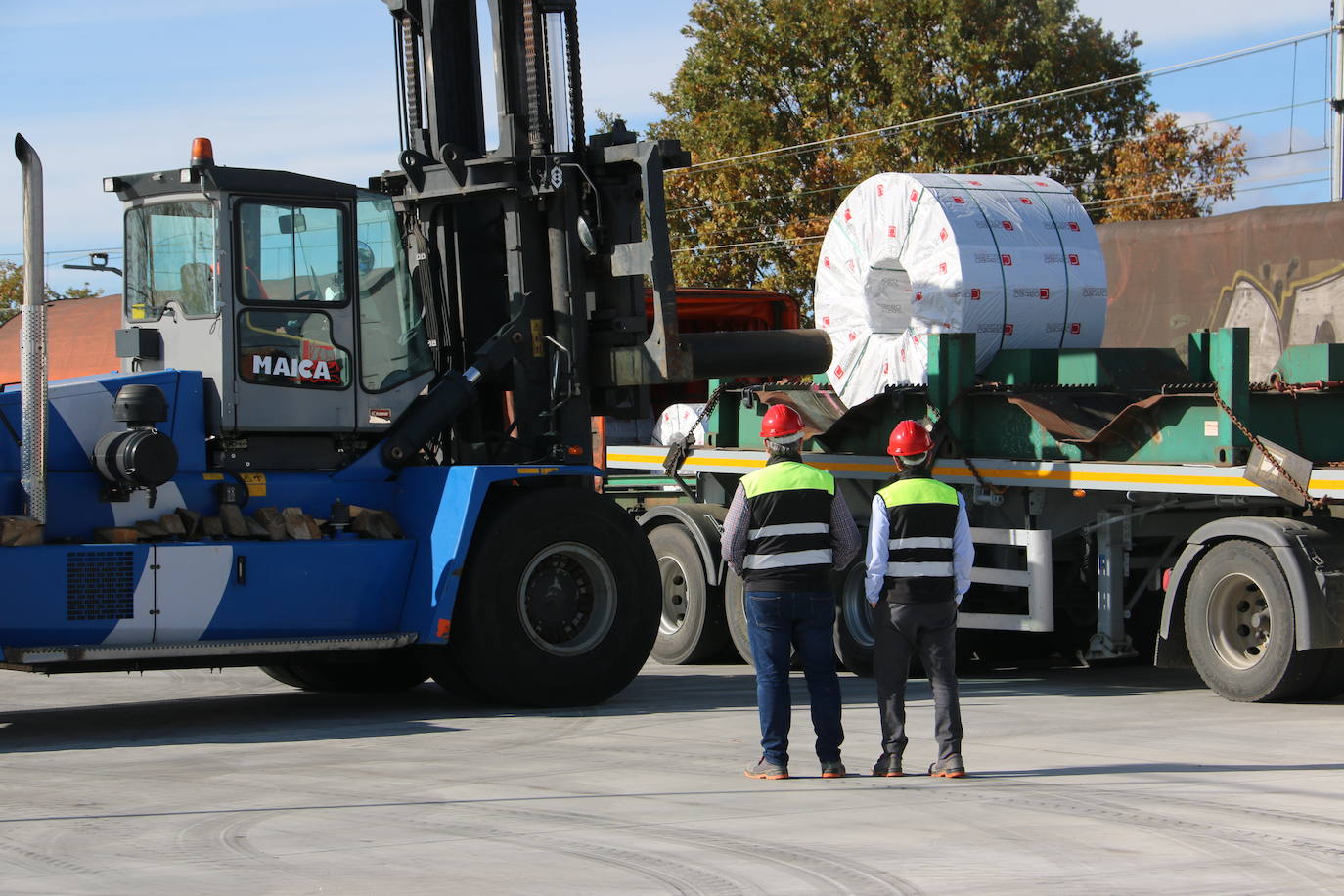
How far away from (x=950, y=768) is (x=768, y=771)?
84 centimetres

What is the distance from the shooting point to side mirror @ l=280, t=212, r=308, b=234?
10531 millimetres

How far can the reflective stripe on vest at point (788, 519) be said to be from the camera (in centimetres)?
844

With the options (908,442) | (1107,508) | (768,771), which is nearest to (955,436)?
(1107,508)

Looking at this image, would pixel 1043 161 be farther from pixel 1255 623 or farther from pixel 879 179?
pixel 1255 623

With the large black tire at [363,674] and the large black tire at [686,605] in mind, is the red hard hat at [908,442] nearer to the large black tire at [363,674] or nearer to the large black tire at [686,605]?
the large black tire at [363,674]

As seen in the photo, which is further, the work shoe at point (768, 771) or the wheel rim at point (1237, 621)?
the wheel rim at point (1237, 621)

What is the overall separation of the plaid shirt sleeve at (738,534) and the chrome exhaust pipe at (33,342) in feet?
12.2

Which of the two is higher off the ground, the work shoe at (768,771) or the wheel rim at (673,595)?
the wheel rim at (673,595)

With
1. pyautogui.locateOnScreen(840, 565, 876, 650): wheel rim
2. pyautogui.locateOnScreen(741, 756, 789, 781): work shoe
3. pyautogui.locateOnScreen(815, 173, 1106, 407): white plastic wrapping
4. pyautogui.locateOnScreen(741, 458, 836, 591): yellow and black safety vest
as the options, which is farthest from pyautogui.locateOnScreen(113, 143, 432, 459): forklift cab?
pyautogui.locateOnScreen(840, 565, 876, 650): wheel rim

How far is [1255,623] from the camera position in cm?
1068

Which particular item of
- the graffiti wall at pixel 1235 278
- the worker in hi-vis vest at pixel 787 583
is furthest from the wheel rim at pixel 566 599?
the graffiti wall at pixel 1235 278

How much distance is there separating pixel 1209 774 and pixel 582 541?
433 cm

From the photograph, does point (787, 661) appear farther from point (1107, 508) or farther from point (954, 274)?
point (954, 274)

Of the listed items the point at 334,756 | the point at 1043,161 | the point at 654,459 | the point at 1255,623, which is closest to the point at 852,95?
the point at 1043,161
